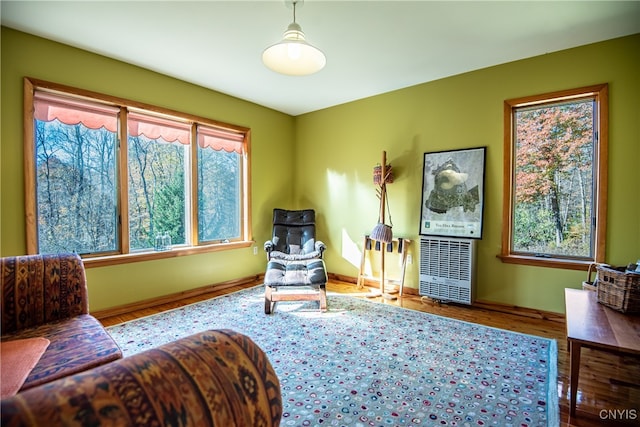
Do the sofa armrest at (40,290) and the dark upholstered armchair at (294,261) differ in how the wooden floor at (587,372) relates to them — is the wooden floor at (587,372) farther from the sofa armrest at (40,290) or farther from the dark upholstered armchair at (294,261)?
the sofa armrest at (40,290)

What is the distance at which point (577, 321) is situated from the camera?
1828mm

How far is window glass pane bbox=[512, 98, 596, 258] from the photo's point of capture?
2.92 metres

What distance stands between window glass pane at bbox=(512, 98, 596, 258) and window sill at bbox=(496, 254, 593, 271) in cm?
9

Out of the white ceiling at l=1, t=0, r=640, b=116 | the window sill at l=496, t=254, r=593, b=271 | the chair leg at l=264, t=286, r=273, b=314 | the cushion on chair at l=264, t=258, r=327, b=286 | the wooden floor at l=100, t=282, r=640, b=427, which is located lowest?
the wooden floor at l=100, t=282, r=640, b=427

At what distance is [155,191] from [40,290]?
193 centimetres

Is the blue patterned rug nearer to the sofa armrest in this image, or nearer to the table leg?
the table leg

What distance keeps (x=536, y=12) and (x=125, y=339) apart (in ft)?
13.8

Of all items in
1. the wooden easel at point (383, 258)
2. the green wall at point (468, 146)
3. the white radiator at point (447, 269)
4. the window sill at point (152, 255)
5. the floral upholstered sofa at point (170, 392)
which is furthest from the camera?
the wooden easel at point (383, 258)

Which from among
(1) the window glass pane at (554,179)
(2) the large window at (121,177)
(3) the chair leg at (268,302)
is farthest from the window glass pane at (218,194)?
(1) the window glass pane at (554,179)

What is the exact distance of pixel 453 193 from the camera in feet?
11.5

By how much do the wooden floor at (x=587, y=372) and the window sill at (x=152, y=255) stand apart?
549 mm

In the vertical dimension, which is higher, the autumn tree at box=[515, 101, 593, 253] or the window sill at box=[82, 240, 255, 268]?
the autumn tree at box=[515, 101, 593, 253]

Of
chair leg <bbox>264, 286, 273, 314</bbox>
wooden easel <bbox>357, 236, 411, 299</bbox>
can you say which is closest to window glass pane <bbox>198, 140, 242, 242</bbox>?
chair leg <bbox>264, 286, 273, 314</bbox>

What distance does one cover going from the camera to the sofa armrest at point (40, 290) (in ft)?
5.59
